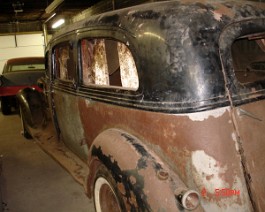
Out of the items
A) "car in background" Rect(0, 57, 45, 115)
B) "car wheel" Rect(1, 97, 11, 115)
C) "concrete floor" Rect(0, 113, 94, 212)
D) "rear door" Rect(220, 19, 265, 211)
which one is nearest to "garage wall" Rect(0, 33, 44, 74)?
"car in background" Rect(0, 57, 45, 115)

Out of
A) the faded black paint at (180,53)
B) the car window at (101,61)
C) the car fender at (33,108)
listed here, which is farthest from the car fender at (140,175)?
the car fender at (33,108)

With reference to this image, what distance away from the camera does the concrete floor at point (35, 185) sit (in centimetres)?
340

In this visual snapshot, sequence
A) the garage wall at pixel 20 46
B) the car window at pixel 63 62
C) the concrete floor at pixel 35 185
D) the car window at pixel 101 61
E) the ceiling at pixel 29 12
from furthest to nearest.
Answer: the garage wall at pixel 20 46
the ceiling at pixel 29 12
the concrete floor at pixel 35 185
the car window at pixel 63 62
the car window at pixel 101 61

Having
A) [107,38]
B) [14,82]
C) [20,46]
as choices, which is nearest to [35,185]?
[107,38]

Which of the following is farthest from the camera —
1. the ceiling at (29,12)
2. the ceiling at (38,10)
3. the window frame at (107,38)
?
the ceiling at (29,12)

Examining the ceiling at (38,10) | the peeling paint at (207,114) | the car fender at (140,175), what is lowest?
the car fender at (140,175)

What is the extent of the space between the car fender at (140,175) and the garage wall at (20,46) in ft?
60.5

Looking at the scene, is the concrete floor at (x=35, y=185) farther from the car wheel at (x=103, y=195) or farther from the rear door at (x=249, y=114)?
the rear door at (x=249, y=114)

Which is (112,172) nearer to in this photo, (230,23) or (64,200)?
(230,23)

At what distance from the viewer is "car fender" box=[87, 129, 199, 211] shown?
178 cm

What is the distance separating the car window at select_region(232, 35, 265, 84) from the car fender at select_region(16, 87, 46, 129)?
11.9 feet

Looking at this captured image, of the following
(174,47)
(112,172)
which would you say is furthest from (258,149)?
(112,172)

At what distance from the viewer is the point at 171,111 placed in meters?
1.81

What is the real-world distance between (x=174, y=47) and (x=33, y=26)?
20000mm
